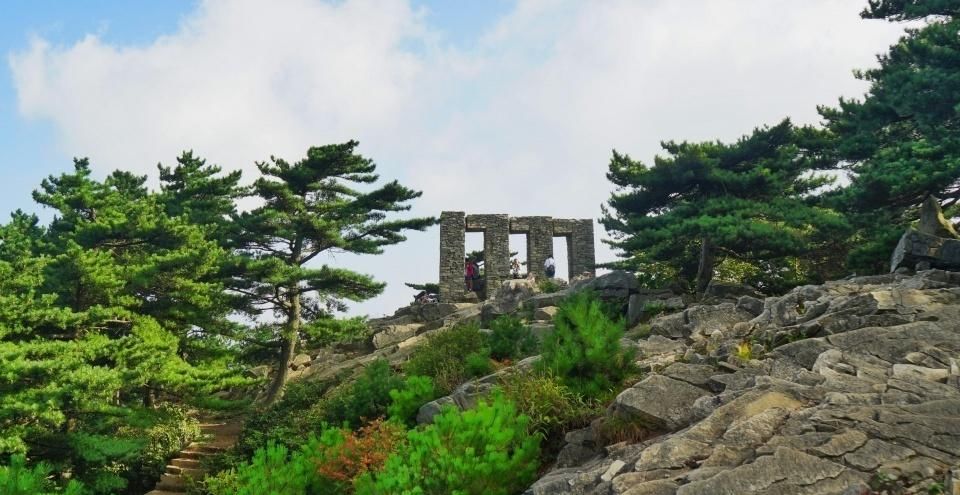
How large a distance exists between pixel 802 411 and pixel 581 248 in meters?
24.7

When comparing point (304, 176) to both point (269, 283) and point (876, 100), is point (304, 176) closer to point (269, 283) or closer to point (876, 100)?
point (269, 283)

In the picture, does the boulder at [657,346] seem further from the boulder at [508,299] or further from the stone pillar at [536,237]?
the stone pillar at [536,237]

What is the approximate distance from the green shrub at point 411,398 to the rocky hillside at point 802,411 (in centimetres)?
351

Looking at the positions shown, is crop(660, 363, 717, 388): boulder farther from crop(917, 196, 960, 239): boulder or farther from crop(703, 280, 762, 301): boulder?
crop(917, 196, 960, 239): boulder

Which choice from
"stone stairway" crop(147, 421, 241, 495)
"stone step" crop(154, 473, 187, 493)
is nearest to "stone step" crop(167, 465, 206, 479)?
"stone stairway" crop(147, 421, 241, 495)

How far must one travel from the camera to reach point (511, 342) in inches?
480

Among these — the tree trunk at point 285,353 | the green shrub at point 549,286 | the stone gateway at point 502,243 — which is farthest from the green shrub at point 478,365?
the stone gateway at point 502,243

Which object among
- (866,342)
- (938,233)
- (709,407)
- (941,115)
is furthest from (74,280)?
(941,115)

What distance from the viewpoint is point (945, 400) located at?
17.7 feet

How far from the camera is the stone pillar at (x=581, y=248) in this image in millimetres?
29797

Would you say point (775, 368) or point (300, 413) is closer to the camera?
point (775, 368)

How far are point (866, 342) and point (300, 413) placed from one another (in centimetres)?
1174

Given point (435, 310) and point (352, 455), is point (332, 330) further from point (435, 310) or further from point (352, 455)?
point (352, 455)

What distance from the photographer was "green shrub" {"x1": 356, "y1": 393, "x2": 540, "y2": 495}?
236 inches
